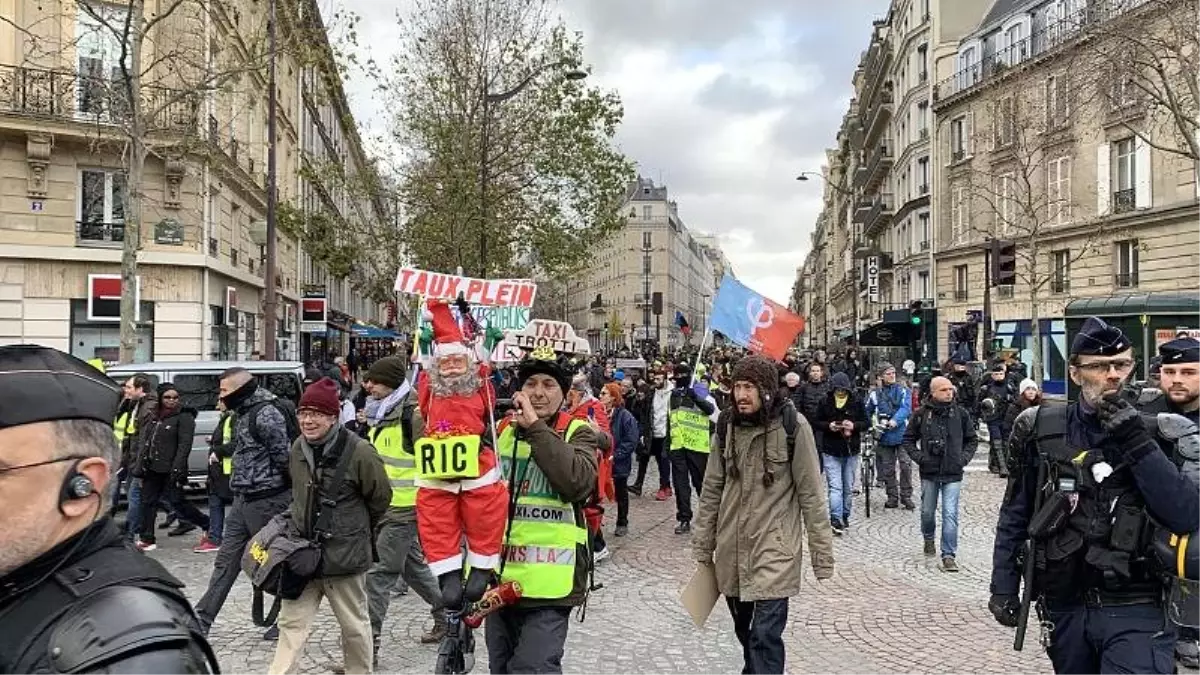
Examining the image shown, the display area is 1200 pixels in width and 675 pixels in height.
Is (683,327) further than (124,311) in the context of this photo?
Yes

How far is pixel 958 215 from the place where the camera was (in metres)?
44.2

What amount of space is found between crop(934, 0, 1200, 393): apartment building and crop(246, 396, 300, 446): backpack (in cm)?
2177

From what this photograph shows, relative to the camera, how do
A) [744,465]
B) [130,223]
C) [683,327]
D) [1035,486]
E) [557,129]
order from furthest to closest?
[683,327] < [557,129] < [130,223] < [744,465] < [1035,486]

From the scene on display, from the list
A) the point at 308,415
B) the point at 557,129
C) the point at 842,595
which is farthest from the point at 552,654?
the point at 557,129

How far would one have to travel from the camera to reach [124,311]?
1399 centimetres

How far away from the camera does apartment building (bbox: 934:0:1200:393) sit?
30578 mm

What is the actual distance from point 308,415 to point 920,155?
4837cm

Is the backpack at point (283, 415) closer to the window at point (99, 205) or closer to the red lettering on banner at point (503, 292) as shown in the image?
the red lettering on banner at point (503, 292)

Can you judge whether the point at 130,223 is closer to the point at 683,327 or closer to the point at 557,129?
the point at 557,129

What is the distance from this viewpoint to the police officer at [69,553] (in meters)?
1.38

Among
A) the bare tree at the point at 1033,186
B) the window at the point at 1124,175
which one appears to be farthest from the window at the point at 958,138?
the window at the point at 1124,175

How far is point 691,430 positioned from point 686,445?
0.59 feet

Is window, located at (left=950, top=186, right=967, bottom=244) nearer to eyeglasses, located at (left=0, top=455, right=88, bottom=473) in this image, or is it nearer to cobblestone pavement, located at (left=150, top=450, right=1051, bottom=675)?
cobblestone pavement, located at (left=150, top=450, right=1051, bottom=675)

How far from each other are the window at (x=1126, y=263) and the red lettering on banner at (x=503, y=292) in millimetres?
33711
